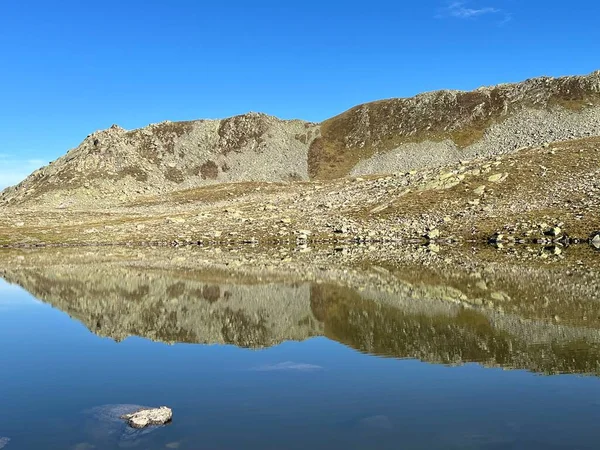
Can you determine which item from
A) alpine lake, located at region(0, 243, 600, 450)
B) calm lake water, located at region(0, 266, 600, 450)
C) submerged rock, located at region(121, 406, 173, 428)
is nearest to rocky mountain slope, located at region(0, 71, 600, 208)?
alpine lake, located at region(0, 243, 600, 450)

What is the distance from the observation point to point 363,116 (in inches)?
6973

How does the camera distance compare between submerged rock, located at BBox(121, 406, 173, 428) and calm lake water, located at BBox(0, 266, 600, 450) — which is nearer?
calm lake water, located at BBox(0, 266, 600, 450)

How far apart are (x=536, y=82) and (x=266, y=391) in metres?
162

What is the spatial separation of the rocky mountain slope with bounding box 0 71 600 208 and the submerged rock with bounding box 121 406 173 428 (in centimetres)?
12499

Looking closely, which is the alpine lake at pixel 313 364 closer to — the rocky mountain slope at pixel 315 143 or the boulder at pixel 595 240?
the boulder at pixel 595 240

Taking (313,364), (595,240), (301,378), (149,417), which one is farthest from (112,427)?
(595,240)

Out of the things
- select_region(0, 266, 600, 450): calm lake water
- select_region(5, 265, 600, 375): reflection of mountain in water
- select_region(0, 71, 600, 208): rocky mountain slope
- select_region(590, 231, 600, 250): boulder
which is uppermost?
select_region(0, 71, 600, 208): rocky mountain slope

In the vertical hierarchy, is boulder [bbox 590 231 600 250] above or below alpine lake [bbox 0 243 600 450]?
above

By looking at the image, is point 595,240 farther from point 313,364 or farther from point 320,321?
point 313,364

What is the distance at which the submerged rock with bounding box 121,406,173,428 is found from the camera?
12281 millimetres

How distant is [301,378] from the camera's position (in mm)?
16234

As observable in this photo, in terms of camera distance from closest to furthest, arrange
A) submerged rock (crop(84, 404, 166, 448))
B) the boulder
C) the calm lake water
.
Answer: submerged rock (crop(84, 404, 166, 448)), the calm lake water, the boulder

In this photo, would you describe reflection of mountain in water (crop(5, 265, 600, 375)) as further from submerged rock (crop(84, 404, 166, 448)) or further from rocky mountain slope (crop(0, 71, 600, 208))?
rocky mountain slope (crop(0, 71, 600, 208))

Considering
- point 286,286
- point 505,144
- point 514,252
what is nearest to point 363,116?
point 505,144
